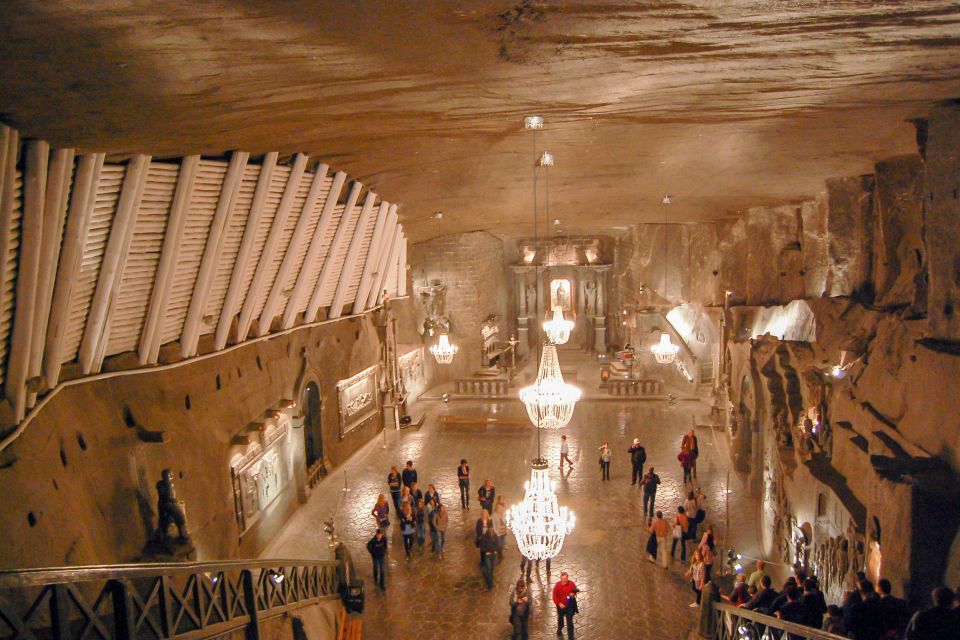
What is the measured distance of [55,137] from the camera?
4.93m

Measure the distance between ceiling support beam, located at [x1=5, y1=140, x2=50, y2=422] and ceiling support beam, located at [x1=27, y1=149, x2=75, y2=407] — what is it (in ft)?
0.22

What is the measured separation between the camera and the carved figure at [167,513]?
7.38 m

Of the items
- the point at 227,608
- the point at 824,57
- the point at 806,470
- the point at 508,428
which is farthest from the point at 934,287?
the point at 508,428

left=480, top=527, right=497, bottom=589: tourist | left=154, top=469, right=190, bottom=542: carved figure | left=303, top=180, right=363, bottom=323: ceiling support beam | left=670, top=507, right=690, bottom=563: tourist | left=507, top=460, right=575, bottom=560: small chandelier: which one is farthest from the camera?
left=303, top=180, right=363, bottom=323: ceiling support beam

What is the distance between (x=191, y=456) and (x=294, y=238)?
3201 millimetres

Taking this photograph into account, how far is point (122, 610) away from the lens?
389 cm

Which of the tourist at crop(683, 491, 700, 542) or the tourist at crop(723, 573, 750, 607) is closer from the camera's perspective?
the tourist at crop(723, 573, 750, 607)

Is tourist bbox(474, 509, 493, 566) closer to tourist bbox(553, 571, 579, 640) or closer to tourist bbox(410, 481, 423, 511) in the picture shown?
tourist bbox(410, 481, 423, 511)

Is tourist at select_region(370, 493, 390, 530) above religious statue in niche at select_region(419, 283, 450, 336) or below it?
below

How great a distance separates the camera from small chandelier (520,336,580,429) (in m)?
7.94

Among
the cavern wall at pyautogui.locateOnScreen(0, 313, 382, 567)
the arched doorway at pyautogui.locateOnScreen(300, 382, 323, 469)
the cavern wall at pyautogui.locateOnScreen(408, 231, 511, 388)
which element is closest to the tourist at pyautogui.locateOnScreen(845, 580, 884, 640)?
the cavern wall at pyautogui.locateOnScreen(0, 313, 382, 567)

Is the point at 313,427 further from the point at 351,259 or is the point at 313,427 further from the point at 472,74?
the point at 472,74

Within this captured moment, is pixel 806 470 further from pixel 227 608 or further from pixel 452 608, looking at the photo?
pixel 227 608

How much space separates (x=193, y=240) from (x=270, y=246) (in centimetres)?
148
